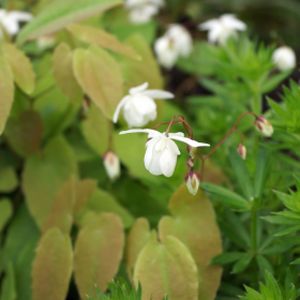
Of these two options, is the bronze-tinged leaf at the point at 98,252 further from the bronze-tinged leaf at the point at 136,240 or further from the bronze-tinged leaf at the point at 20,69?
the bronze-tinged leaf at the point at 20,69

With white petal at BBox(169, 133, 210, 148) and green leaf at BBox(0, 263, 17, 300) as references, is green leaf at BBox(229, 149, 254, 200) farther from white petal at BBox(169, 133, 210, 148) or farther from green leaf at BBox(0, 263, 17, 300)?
green leaf at BBox(0, 263, 17, 300)

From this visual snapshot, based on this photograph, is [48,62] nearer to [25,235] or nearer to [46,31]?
[46,31]

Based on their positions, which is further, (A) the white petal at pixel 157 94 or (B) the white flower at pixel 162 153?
(A) the white petal at pixel 157 94

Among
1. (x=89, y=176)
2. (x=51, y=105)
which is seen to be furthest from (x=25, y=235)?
(x=51, y=105)

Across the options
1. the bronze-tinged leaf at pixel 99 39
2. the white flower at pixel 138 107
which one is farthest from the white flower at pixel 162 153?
the bronze-tinged leaf at pixel 99 39

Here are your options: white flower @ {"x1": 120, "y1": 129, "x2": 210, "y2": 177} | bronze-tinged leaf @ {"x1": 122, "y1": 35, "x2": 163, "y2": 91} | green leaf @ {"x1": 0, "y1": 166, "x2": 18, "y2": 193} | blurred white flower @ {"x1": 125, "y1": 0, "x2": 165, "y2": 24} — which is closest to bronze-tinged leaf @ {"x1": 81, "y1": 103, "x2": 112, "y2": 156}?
bronze-tinged leaf @ {"x1": 122, "y1": 35, "x2": 163, "y2": 91}

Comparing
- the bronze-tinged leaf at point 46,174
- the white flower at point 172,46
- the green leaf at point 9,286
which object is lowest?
the white flower at point 172,46

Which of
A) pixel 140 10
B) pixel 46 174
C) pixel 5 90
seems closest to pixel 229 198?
pixel 5 90

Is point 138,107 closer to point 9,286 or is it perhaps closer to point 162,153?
point 162,153
